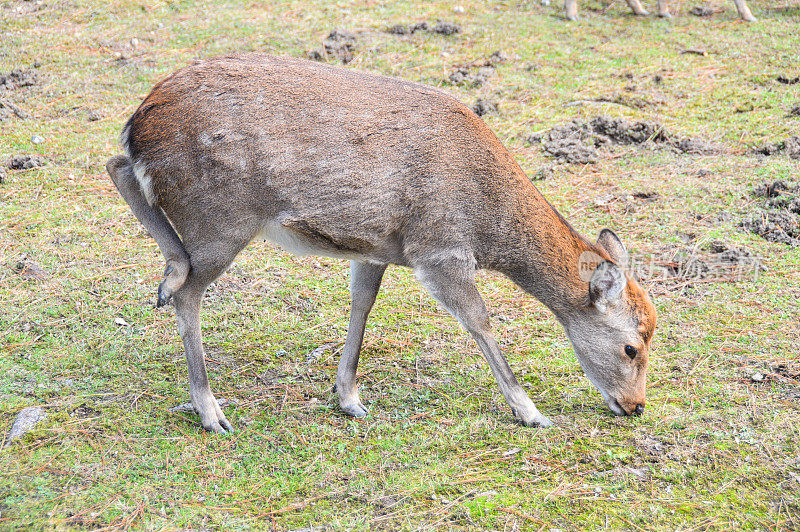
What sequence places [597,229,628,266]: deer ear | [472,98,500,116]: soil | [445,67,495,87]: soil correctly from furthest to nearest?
[445,67,495,87]: soil, [472,98,500,116]: soil, [597,229,628,266]: deer ear

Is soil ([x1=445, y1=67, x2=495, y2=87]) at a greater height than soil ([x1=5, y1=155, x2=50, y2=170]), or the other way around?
soil ([x1=445, y1=67, x2=495, y2=87])

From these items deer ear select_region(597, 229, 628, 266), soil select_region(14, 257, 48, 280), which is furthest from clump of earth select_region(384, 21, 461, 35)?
deer ear select_region(597, 229, 628, 266)

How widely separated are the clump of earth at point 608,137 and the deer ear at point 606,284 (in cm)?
346

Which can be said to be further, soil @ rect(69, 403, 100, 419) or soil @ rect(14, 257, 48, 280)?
soil @ rect(14, 257, 48, 280)

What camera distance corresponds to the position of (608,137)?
7.66 metres

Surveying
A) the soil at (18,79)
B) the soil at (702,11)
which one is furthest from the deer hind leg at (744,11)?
the soil at (18,79)

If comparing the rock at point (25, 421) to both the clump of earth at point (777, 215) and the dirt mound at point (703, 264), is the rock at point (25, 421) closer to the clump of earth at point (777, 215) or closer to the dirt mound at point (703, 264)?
the dirt mound at point (703, 264)

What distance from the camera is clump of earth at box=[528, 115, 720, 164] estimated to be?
7469 mm

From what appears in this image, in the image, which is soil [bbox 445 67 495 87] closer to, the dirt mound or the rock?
the dirt mound

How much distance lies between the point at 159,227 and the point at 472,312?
1778mm

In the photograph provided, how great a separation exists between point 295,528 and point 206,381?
1.17 m

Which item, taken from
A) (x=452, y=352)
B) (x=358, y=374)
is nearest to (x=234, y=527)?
(x=358, y=374)

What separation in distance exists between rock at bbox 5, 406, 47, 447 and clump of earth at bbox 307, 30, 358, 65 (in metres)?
6.32

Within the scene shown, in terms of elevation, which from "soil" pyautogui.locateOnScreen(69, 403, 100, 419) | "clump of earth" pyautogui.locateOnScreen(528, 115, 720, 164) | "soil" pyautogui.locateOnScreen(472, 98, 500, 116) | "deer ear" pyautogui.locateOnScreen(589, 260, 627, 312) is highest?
"deer ear" pyautogui.locateOnScreen(589, 260, 627, 312)
